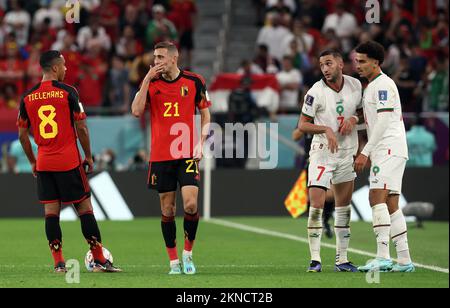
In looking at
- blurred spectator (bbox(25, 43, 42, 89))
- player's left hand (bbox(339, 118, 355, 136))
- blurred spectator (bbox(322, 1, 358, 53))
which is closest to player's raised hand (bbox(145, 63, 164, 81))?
player's left hand (bbox(339, 118, 355, 136))

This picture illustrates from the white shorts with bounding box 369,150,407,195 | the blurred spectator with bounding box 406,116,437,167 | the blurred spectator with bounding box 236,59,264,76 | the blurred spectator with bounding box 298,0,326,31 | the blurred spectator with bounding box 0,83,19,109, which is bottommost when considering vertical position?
the blurred spectator with bounding box 406,116,437,167

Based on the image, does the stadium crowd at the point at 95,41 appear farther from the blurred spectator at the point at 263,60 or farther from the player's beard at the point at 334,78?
the player's beard at the point at 334,78

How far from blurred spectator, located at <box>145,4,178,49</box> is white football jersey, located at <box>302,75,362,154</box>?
46.9ft

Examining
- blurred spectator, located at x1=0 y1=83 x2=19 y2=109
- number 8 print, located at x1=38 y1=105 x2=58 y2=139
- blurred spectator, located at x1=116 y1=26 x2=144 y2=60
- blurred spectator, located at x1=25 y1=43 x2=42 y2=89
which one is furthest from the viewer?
blurred spectator, located at x1=116 y1=26 x2=144 y2=60

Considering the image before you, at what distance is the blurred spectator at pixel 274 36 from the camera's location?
27.1m

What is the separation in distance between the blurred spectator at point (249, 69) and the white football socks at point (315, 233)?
11.9 m

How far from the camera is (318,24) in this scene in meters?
28.1

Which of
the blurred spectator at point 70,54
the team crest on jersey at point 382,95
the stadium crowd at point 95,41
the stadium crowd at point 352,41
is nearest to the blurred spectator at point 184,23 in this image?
the stadium crowd at point 95,41

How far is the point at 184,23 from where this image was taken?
28.3 m

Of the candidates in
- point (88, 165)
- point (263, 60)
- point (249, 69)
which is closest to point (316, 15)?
point (263, 60)

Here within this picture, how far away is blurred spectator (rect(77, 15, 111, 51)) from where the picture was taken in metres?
27.3

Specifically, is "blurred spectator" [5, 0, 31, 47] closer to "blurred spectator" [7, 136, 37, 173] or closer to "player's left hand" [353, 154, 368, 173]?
"blurred spectator" [7, 136, 37, 173]

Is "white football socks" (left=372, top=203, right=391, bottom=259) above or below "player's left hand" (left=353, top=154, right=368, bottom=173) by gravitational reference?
below

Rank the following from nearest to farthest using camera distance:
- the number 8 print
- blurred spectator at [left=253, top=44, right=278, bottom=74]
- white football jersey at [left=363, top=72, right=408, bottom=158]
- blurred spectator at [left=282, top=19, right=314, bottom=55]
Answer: the number 8 print, white football jersey at [left=363, top=72, right=408, bottom=158], blurred spectator at [left=282, top=19, right=314, bottom=55], blurred spectator at [left=253, top=44, right=278, bottom=74]
